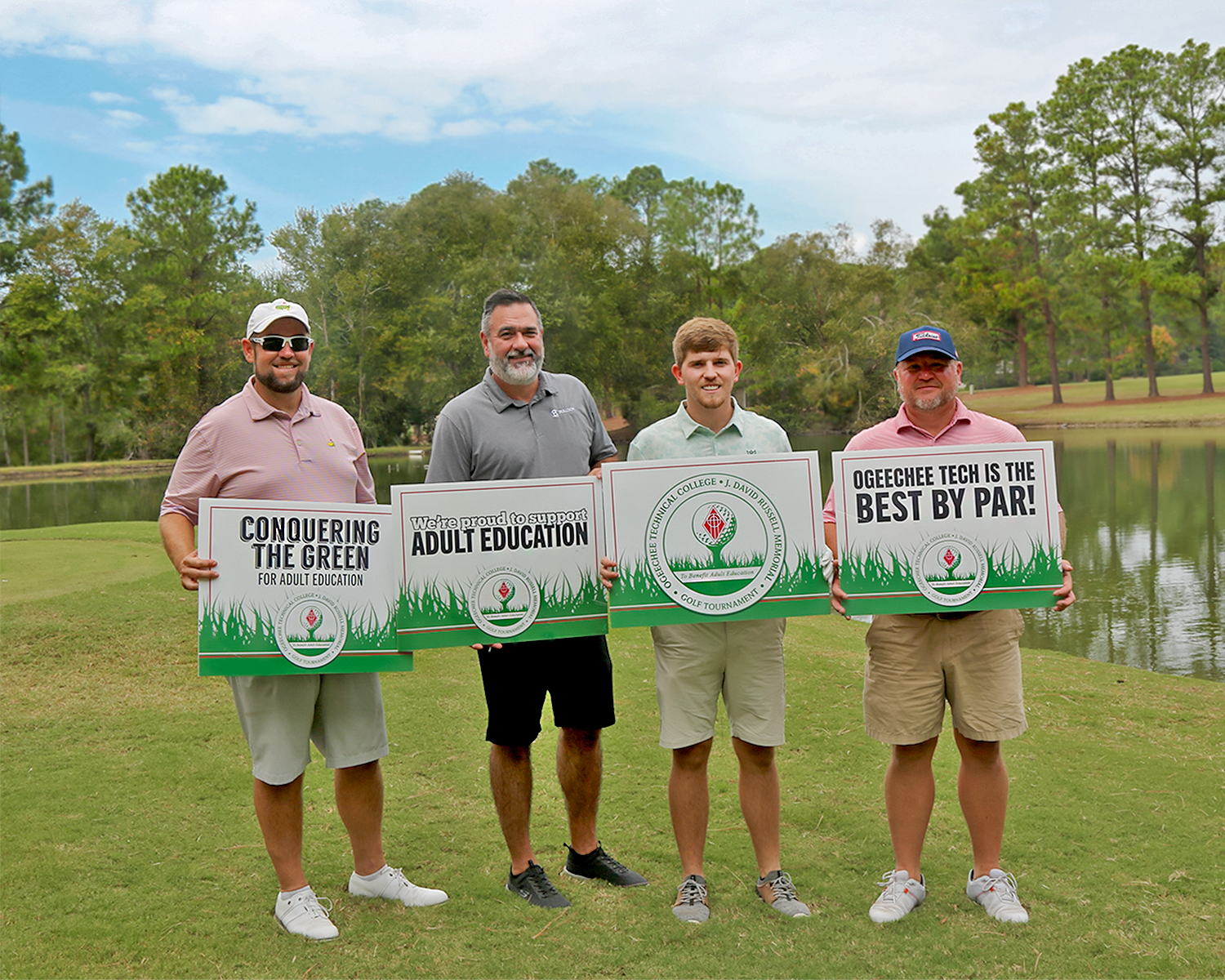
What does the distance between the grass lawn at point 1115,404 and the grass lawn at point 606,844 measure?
35608 millimetres

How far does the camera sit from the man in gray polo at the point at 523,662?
374cm

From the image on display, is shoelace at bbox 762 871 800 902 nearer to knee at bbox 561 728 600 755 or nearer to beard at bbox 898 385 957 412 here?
knee at bbox 561 728 600 755

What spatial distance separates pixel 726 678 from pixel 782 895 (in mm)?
807

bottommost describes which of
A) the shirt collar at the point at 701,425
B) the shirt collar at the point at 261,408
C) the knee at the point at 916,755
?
the knee at the point at 916,755

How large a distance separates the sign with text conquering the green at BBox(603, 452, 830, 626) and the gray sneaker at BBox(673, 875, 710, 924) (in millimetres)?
1014

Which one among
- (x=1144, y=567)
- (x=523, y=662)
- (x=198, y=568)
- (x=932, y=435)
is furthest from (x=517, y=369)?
(x=1144, y=567)

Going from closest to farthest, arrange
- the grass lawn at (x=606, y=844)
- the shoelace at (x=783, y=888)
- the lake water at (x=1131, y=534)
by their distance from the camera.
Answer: the grass lawn at (x=606, y=844) < the shoelace at (x=783, y=888) < the lake water at (x=1131, y=534)

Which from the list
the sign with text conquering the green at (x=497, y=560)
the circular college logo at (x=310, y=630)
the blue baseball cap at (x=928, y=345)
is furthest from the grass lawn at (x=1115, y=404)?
the circular college logo at (x=310, y=630)

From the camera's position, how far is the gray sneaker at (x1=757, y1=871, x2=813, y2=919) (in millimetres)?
3459

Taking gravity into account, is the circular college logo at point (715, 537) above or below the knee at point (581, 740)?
→ above

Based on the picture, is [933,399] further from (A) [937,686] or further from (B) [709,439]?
(A) [937,686]

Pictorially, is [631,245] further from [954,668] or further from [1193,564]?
[954,668]

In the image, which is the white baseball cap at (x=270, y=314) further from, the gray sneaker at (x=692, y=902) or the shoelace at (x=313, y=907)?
the gray sneaker at (x=692, y=902)

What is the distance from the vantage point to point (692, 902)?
3484 millimetres
